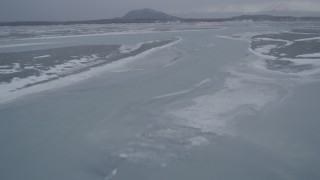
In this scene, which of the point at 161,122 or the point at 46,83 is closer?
the point at 161,122

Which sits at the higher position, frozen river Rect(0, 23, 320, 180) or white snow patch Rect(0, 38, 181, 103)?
white snow patch Rect(0, 38, 181, 103)

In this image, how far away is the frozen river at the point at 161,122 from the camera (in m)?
5.44

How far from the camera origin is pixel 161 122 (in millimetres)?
7566

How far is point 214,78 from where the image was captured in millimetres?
12008

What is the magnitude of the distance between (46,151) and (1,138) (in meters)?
1.36

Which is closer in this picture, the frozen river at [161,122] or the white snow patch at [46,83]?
the frozen river at [161,122]

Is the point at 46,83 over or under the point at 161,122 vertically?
over

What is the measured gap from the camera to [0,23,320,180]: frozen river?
5.44m

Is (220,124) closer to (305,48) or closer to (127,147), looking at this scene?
(127,147)

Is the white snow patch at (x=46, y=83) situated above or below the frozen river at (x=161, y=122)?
above

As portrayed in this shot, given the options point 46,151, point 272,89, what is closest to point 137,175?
point 46,151

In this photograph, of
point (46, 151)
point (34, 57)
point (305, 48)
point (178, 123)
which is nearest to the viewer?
point (46, 151)

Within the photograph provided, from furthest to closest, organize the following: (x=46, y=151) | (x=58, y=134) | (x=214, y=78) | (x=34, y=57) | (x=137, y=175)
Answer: (x=34, y=57)
(x=214, y=78)
(x=58, y=134)
(x=46, y=151)
(x=137, y=175)

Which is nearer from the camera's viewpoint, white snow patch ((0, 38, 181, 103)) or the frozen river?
the frozen river
